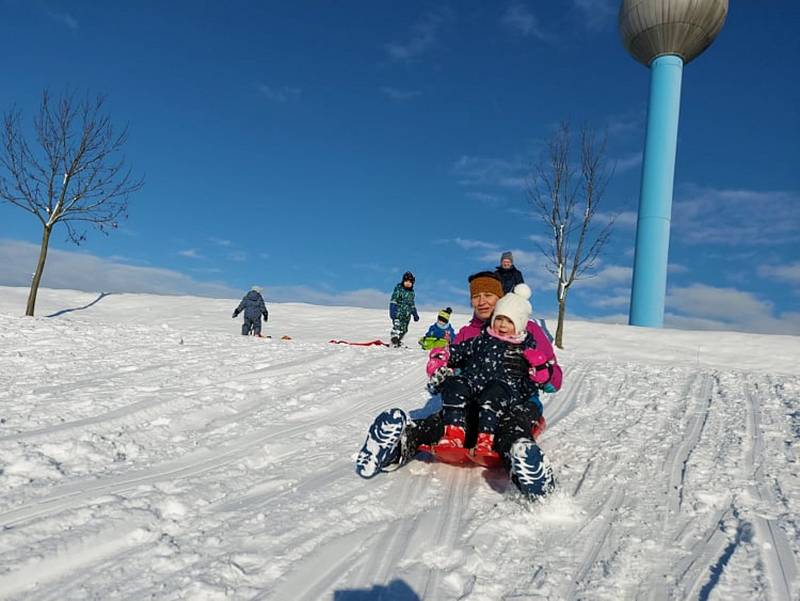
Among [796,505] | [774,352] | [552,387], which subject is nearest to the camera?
[796,505]

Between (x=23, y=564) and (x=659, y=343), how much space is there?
16.8m

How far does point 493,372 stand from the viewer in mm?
3598

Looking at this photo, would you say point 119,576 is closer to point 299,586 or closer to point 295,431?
point 299,586

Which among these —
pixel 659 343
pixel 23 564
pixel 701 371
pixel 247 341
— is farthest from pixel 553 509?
pixel 659 343

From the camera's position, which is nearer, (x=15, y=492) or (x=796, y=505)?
(x=15, y=492)

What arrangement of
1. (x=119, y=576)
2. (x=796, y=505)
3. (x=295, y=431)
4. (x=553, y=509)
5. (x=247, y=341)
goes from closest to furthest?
(x=119, y=576)
(x=553, y=509)
(x=796, y=505)
(x=295, y=431)
(x=247, y=341)

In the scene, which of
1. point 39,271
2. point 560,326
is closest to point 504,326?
point 560,326

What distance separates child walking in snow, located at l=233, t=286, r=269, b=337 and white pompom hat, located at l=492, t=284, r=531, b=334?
31.9 feet

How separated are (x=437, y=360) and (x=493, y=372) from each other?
0.44 meters

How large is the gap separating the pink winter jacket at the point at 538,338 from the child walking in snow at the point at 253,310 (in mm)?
9173

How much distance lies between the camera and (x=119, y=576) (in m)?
1.98

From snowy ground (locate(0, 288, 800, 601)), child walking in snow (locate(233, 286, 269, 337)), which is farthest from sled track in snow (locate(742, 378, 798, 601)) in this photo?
child walking in snow (locate(233, 286, 269, 337))

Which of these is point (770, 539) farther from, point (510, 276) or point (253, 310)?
point (253, 310)

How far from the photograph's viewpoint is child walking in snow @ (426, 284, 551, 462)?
10.9ft
